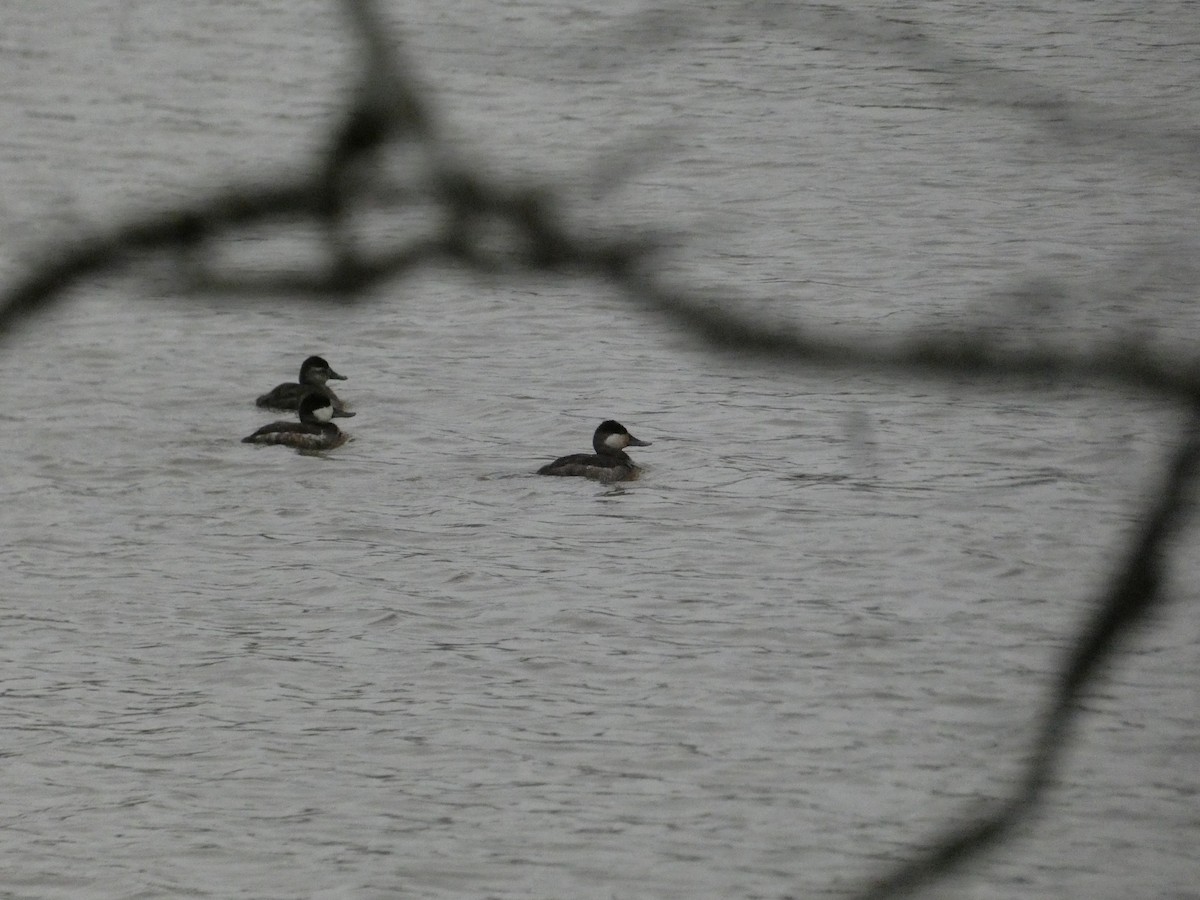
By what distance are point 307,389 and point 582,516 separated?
276 centimetres

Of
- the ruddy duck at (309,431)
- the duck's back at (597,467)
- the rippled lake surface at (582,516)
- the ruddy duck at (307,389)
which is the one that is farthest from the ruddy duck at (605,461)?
the ruddy duck at (307,389)

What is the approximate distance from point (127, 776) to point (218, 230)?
6.46 metres

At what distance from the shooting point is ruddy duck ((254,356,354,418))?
14.0m

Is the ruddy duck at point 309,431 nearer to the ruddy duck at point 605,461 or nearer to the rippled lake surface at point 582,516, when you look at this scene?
the rippled lake surface at point 582,516

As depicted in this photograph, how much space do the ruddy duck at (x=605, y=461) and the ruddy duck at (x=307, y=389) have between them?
1.85 metres

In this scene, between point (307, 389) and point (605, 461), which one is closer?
point (605, 461)

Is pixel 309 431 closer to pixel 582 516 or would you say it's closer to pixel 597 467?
pixel 597 467

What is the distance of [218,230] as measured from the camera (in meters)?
1.98

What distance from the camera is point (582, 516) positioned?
39.6ft

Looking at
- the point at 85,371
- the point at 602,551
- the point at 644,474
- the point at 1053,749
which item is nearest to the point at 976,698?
the point at 602,551

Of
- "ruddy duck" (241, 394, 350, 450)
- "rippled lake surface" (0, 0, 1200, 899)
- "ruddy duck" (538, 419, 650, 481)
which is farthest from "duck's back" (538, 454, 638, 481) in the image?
"ruddy duck" (241, 394, 350, 450)

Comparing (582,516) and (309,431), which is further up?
(309,431)

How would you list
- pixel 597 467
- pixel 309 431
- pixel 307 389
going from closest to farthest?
pixel 597 467, pixel 309 431, pixel 307 389

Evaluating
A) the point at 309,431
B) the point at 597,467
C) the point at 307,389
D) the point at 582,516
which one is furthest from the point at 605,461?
the point at 307,389
